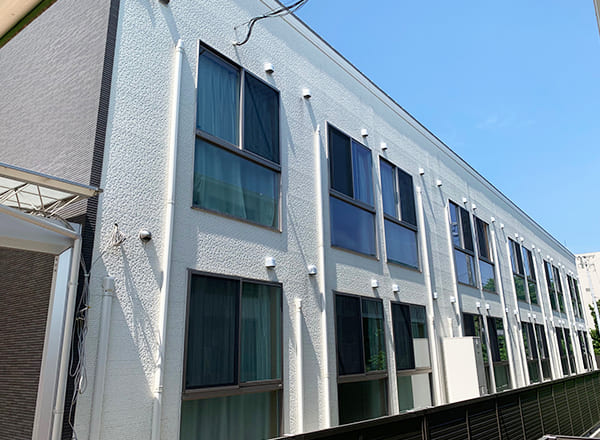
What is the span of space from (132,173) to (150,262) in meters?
0.91

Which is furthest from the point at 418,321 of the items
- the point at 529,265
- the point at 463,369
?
the point at 529,265

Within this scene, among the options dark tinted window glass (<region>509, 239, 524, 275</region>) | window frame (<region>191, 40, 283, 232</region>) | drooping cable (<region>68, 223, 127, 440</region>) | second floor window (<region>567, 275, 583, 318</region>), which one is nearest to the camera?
drooping cable (<region>68, 223, 127, 440</region>)

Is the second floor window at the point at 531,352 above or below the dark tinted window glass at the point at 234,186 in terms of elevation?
below

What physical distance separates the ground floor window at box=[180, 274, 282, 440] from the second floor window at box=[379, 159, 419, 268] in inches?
145

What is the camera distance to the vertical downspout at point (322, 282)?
6.24m

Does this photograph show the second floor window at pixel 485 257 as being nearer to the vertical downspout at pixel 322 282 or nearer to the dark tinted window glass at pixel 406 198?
the dark tinted window glass at pixel 406 198

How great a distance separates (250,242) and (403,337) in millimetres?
4085

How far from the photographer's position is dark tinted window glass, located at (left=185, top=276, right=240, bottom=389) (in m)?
4.73

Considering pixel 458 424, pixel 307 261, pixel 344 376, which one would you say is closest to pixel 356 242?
pixel 307 261

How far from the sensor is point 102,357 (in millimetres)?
3924

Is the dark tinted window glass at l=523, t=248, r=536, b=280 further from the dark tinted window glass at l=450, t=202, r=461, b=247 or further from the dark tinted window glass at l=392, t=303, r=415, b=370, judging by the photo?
the dark tinted window glass at l=392, t=303, r=415, b=370

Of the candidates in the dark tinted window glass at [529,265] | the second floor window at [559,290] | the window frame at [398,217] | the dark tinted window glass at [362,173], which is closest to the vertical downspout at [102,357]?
the dark tinted window glass at [362,173]

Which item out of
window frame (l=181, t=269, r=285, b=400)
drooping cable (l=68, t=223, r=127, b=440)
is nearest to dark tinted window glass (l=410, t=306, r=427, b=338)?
window frame (l=181, t=269, r=285, b=400)

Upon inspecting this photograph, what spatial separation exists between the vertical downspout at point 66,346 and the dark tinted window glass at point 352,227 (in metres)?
4.17
